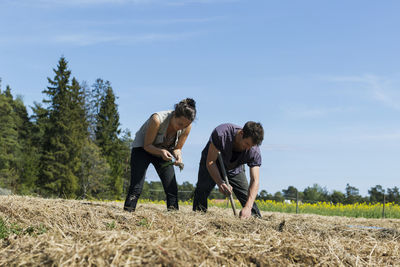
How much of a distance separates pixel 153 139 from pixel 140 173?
1.45ft

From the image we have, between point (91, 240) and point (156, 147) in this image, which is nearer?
point (91, 240)

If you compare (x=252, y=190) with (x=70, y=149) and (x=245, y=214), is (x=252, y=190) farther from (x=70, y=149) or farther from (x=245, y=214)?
(x=70, y=149)

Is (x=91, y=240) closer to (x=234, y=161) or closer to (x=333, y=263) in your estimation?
(x=333, y=263)

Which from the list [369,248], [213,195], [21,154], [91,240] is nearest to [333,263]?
[369,248]

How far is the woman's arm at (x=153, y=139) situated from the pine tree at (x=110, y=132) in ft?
103

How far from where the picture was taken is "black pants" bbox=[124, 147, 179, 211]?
4762mm

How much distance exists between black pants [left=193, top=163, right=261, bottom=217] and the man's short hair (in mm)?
881

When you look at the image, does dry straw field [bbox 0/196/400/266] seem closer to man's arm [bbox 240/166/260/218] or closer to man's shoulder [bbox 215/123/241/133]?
man's arm [bbox 240/166/260/218]

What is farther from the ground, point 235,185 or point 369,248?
point 235,185

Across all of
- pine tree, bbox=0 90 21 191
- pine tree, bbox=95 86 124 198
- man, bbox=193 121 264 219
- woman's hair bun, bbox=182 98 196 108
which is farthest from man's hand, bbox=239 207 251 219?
pine tree, bbox=95 86 124 198

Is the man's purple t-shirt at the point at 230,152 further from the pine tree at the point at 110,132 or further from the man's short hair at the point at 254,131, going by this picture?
the pine tree at the point at 110,132

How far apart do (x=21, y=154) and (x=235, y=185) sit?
35269 mm

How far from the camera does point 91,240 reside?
2.47 m

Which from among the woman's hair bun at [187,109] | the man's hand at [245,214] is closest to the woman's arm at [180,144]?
the woman's hair bun at [187,109]
